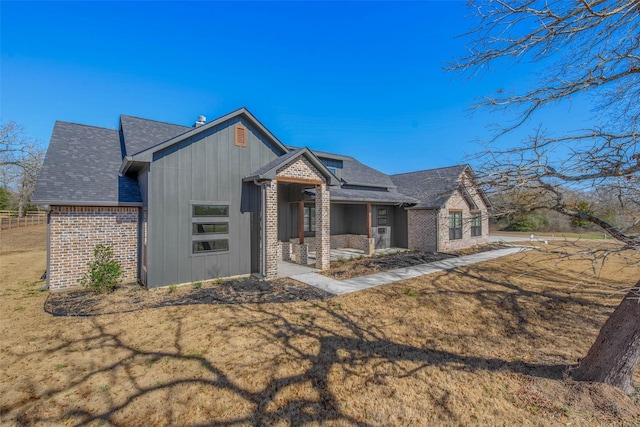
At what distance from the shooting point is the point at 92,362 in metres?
4.29

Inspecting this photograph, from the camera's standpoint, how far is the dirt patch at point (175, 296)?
6.62 metres

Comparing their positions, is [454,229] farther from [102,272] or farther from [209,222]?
[102,272]

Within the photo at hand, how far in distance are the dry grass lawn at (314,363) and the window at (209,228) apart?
8.12 feet

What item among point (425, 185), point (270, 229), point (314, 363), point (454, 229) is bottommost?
point (314, 363)

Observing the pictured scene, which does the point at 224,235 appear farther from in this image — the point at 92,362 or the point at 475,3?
the point at 475,3

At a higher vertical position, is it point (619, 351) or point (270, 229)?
point (270, 229)

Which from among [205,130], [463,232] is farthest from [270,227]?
[463,232]

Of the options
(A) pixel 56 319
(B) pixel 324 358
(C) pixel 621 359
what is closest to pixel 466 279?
(C) pixel 621 359

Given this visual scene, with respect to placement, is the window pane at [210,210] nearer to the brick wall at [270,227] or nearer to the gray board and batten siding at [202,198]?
the gray board and batten siding at [202,198]

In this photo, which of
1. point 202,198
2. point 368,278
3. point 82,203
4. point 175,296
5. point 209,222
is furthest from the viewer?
point 368,278

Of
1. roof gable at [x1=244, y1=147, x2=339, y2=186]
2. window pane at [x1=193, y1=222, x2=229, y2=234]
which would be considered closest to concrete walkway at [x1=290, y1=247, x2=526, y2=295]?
window pane at [x1=193, y1=222, x2=229, y2=234]

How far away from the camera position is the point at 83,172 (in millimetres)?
9016

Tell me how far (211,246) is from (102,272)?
2.95 m

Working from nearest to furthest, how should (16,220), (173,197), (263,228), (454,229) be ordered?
(173,197) < (263,228) < (454,229) < (16,220)
